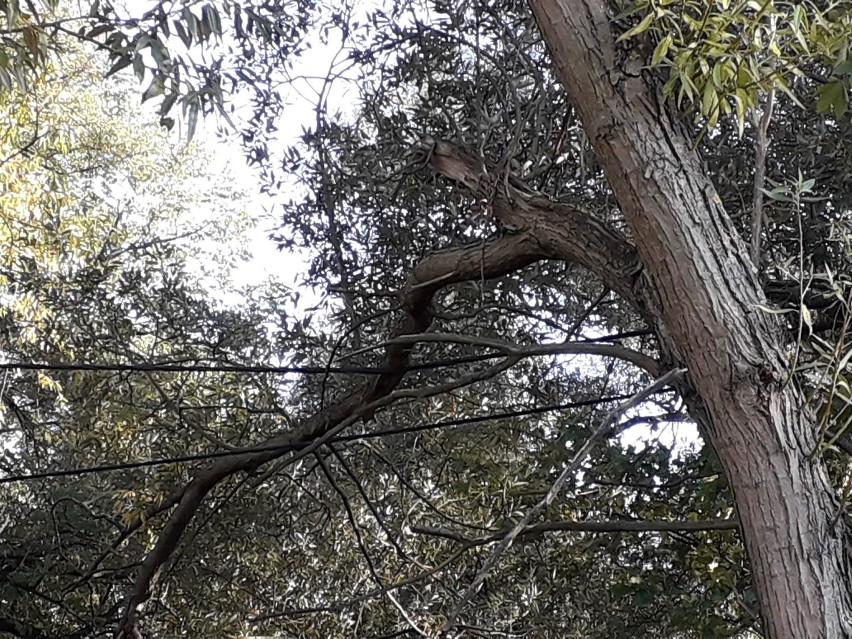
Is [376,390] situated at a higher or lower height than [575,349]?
higher

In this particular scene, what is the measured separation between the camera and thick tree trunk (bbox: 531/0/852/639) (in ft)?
4.94

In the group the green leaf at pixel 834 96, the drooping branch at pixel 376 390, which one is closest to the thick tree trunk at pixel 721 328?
the green leaf at pixel 834 96

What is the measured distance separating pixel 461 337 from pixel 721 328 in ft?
2.16

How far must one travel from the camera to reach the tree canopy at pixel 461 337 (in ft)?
5.48

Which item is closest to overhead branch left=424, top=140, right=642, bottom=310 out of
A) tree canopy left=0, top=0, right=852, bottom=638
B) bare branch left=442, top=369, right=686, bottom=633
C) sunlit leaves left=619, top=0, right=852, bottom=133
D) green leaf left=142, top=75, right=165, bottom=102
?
tree canopy left=0, top=0, right=852, bottom=638

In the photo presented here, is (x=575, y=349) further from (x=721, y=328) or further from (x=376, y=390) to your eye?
(x=376, y=390)

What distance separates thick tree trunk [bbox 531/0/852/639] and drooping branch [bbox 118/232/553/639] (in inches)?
21.3

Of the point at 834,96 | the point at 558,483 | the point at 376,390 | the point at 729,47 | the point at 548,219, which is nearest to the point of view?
the point at 558,483

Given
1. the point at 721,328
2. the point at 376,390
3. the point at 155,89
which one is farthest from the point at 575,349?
the point at 376,390

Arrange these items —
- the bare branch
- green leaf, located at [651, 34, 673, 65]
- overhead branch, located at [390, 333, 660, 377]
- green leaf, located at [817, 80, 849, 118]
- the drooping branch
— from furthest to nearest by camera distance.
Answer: the drooping branch → overhead branch, located at [390, 333, 660, 377] → green leaf, located at [817, 80, 849, 118] → green leaf, located at [651, 34, 673, 65] → the bare branch

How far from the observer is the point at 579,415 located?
329 cm

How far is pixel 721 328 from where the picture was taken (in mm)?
1629

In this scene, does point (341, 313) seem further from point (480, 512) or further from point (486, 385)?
point (480, 512)

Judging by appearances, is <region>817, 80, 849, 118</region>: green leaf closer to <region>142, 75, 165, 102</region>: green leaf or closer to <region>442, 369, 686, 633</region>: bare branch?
<region>442, 369, 686, 633</region>: bare branch
